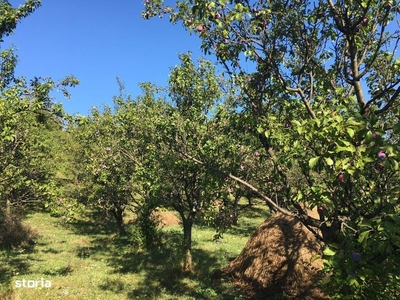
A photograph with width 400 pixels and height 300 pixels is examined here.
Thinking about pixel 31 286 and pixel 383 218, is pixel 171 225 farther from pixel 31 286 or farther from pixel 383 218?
pixel 383 218

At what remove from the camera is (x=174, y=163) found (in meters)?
13.1

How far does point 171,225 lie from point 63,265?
13961mm

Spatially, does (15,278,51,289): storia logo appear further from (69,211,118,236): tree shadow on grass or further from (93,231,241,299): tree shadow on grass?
(69,211,118,236): tree shadow on grass

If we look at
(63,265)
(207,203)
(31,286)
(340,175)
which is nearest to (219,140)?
(207,203)

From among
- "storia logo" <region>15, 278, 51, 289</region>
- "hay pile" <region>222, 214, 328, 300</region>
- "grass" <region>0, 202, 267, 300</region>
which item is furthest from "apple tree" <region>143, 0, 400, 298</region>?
"storia logo" <region>15, 278, 51, 289</region>

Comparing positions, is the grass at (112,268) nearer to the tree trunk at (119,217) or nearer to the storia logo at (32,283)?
the storia logo at (32,283)

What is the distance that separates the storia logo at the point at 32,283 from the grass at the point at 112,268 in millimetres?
220

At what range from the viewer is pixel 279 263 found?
40.7 ft

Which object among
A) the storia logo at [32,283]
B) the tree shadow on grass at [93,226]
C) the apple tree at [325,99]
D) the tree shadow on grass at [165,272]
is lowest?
the tree shadow on grass at [165,272]

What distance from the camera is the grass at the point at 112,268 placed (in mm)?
12258

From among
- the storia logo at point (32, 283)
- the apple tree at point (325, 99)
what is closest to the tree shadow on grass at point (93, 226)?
the storia logo at point (32, 283)

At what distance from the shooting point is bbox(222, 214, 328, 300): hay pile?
37.9 ft

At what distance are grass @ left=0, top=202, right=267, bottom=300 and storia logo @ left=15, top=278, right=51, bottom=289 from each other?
0.22 meters

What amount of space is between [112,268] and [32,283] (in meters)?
3.97
